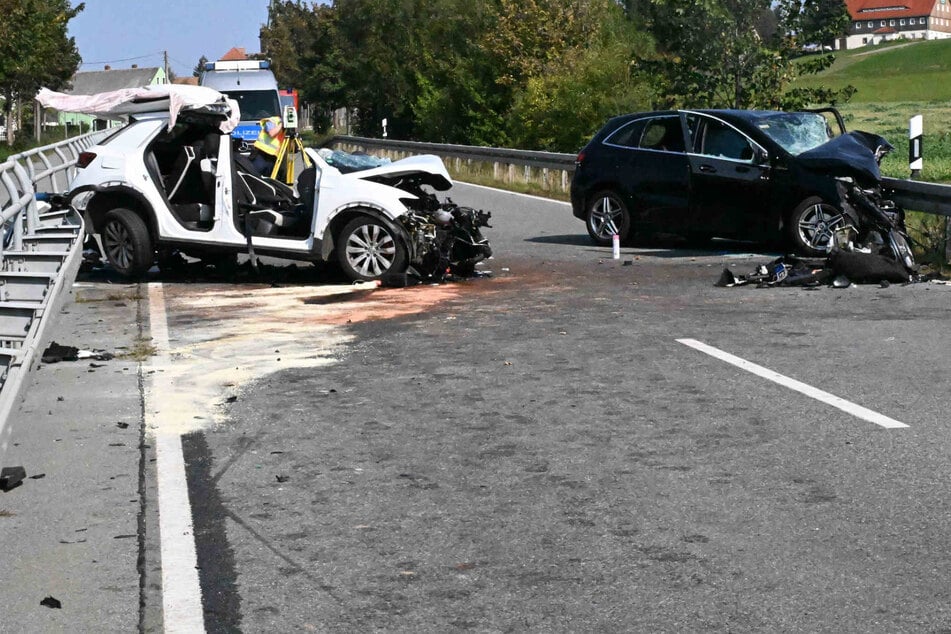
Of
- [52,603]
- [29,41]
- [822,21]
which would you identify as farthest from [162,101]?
[29,41]

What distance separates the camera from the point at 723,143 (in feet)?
55.5

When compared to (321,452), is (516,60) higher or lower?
higher

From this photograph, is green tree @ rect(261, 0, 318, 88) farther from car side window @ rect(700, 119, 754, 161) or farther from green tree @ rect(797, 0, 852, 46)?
car side window @ rect(700, 119, 754, 161)

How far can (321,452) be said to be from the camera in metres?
7.20

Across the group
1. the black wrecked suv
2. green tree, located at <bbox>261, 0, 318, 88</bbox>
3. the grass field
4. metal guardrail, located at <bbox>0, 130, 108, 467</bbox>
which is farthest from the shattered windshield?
green tree, located at <bbox>261, 0, 318, 88</bbox>

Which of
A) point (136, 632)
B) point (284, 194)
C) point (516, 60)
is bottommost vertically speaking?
point (136, 632)

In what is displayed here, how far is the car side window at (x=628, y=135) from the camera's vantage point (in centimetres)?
1808

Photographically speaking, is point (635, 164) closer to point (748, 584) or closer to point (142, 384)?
point (142, 384)

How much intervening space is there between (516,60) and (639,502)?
44.5m

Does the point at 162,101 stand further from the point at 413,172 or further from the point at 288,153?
the point at 413,172

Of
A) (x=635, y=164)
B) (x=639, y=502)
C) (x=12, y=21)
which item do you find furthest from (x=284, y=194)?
(x=12, y=21)

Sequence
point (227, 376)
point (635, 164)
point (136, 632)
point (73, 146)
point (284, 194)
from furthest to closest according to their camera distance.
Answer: point (73, 146)
point (635, 164)
point (284, 194)
point (227, 376)
point (136, 632)

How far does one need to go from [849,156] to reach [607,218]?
3.91 metres

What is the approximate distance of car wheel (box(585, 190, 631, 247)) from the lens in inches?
710
